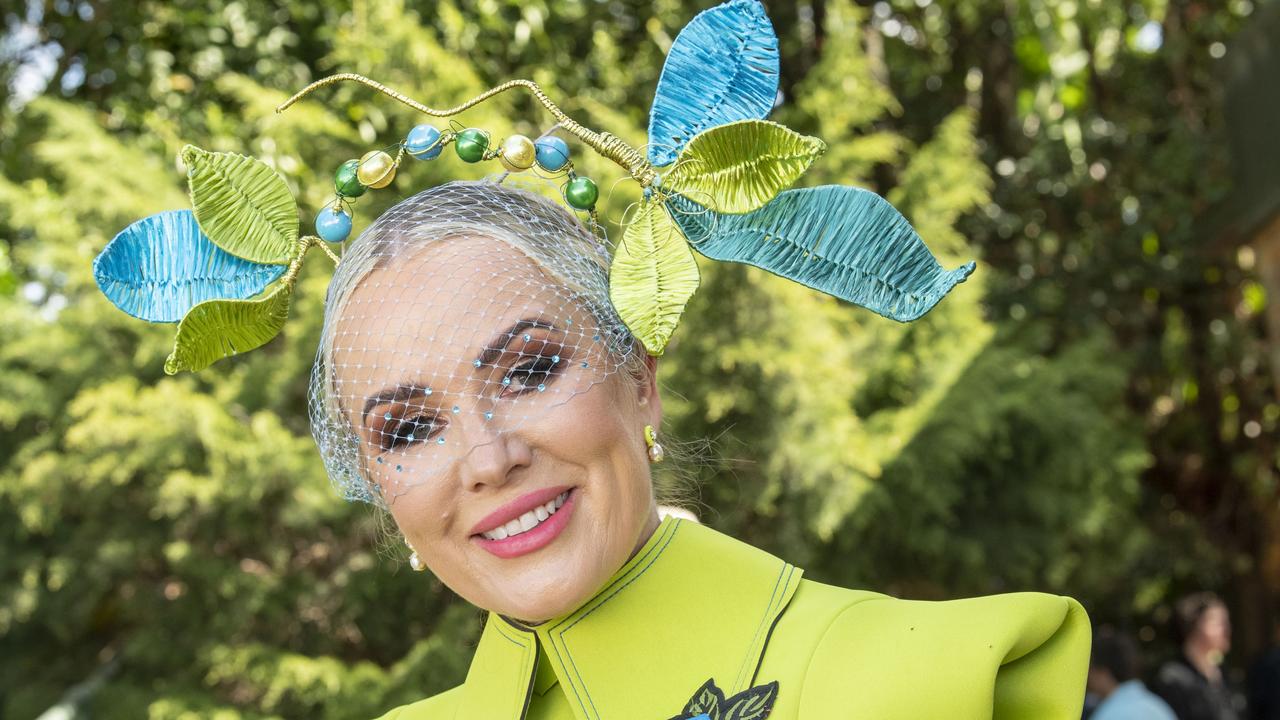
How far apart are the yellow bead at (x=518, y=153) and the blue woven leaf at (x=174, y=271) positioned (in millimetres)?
370

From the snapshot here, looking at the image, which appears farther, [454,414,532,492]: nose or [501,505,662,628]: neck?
[501,505,662,628]: neck

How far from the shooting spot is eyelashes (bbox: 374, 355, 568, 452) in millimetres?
1448

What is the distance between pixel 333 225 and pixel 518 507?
0.53 meters

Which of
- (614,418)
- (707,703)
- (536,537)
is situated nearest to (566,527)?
(536,537)

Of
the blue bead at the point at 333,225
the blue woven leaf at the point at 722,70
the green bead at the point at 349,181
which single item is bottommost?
the blue bead at the point at 333,225

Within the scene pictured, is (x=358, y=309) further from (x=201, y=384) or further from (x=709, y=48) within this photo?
(x=201, y=384)

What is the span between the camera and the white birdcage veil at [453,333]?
1451 millimetres

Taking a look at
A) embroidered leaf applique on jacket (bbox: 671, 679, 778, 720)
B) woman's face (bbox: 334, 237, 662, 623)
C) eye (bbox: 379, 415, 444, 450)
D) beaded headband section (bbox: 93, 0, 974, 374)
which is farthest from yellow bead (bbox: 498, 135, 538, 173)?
embroidered leaf applique on jacket (bbox: 671, 679, 778, 720)

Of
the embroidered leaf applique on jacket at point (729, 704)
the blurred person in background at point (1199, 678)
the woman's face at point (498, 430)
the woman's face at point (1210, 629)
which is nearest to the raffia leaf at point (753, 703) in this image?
the embroidered leaf applique on jacket at point (729, 704)

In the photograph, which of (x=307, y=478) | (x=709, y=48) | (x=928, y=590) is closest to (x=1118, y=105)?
(x=928, y=590)

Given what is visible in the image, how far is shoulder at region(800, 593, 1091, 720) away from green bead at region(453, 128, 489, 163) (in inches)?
30.7

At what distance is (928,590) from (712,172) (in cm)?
409

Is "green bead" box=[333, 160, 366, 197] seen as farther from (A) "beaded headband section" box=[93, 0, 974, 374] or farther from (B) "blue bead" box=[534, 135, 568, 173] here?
(B) "blue bead" box=[534, 135, 568, 173]

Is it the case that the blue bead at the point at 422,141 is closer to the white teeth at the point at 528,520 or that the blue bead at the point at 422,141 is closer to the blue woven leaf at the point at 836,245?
the blue woven leaf at the point at 836,245
